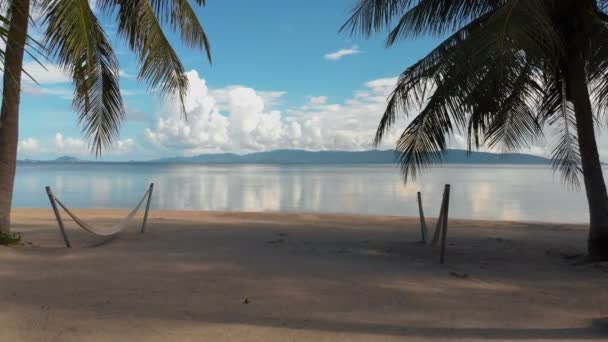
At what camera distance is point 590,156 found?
573cm

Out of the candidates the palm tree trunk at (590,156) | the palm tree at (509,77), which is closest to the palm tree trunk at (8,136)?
the palm tree at (509,77)

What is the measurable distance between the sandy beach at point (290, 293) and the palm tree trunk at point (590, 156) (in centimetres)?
42

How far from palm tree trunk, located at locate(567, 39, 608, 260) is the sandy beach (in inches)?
16.5

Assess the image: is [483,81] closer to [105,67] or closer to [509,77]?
[509,77]

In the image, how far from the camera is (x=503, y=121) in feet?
21.6

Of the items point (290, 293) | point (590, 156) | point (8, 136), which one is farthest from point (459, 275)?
point (8, 136)

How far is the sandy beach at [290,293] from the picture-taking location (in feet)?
9.97

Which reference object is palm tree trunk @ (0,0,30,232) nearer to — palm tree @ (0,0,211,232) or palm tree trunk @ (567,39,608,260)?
palm tree @ (0,0,211,232)

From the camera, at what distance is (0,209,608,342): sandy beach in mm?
3039

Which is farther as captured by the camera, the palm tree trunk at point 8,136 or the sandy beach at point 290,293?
the palm tree trunk at point 8,136

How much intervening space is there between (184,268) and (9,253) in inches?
81.1

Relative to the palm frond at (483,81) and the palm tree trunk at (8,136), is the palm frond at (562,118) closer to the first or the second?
the palm frond at (483,81)

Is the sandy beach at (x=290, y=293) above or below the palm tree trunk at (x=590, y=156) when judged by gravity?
below

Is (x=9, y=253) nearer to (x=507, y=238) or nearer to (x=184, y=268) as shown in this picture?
(x=184, y=268)
